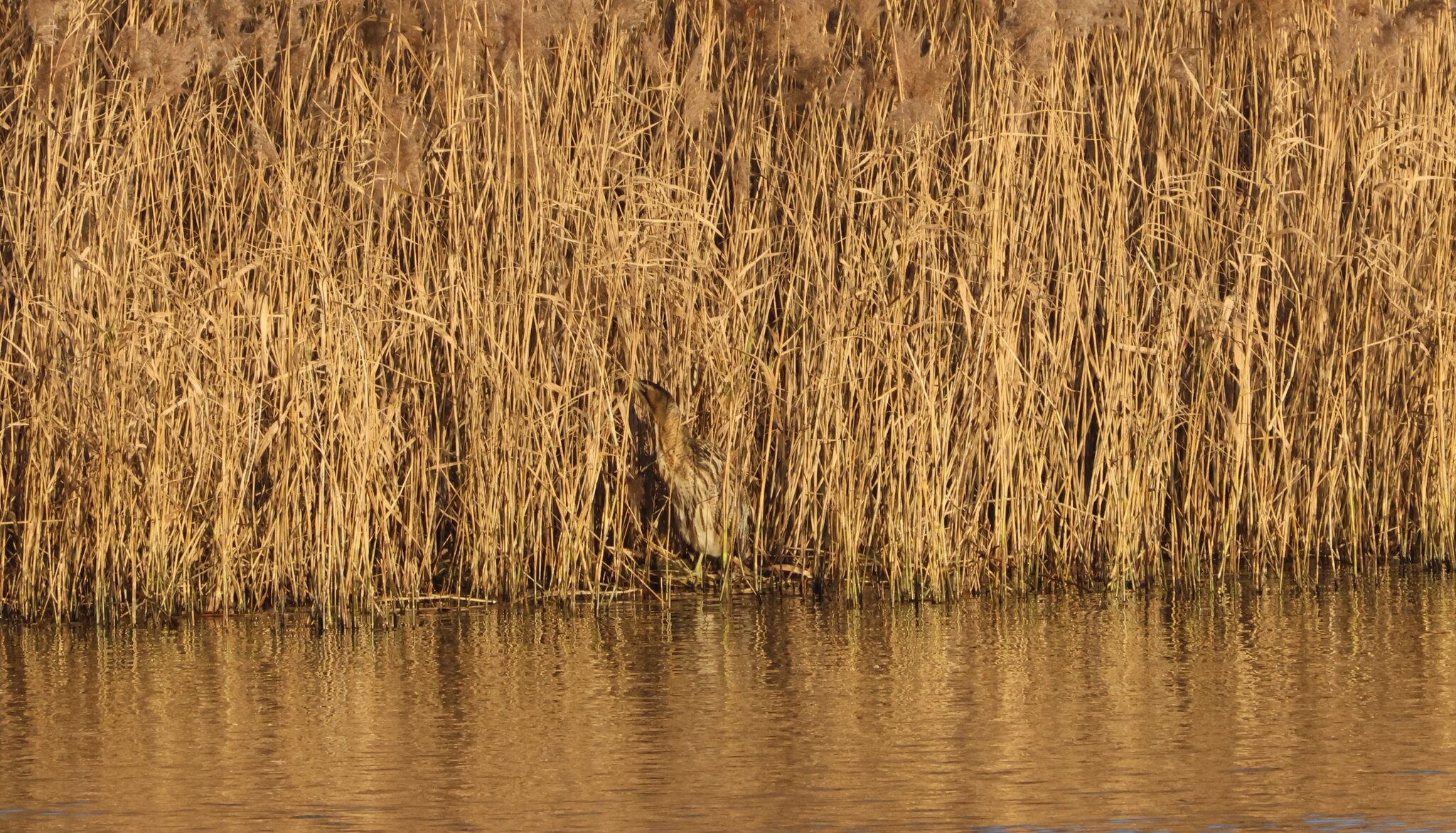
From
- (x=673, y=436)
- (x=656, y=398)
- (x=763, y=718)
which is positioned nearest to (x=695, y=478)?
(x=673, y=436)

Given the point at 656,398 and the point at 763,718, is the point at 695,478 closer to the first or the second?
the point at 656,398

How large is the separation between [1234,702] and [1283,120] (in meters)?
2.81

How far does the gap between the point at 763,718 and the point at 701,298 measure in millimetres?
2176

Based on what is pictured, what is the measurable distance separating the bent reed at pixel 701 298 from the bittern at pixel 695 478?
0.10 meters

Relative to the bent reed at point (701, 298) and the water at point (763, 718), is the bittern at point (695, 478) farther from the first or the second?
the water at point (763, 718)

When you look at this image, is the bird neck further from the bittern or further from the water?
the water

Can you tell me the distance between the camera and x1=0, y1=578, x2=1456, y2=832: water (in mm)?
4309

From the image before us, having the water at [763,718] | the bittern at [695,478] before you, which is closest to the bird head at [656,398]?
the bittern at [695,478]

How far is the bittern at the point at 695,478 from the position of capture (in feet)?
22.5

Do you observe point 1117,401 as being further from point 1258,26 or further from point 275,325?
point 275,325

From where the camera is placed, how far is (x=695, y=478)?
689 cm

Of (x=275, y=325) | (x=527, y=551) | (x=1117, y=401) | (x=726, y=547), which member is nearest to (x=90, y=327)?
(x=275, y=325)

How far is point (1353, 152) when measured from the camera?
7.55m

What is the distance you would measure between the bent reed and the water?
0.93 feet
